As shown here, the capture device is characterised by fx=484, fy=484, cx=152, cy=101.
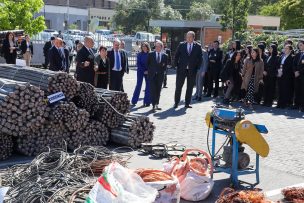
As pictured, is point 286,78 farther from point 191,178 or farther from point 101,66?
point 191,178

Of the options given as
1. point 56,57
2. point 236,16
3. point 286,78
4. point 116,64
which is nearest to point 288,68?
point 286,78

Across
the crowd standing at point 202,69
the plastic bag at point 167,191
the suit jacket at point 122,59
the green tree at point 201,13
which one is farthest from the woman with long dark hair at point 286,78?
the green tree at point 201,13

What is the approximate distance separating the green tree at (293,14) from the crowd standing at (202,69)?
67.6 ft

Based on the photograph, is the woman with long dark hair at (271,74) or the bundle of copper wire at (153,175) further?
the woman with long dark hair at (271,74)

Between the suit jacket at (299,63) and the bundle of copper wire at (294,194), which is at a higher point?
the suit jacket at (299,63)

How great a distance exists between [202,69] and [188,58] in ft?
8.38

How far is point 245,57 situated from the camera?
627 inches

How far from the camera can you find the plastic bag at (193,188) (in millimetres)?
6567

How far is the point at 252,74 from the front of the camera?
595 inches

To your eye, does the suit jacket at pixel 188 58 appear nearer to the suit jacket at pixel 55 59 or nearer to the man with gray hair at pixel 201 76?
the man with gray hair at pixel 201 76

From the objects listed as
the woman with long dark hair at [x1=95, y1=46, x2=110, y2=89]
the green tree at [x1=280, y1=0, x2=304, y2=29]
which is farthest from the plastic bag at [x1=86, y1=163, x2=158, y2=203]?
the green tree at [x1=280, y1=0, x2=304, y2=29]

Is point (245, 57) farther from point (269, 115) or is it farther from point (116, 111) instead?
point (116, 111)

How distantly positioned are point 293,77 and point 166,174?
34.1 ft

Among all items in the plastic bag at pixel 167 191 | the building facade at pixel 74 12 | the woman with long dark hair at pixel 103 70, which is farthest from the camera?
the building facade at pixel 74 12
